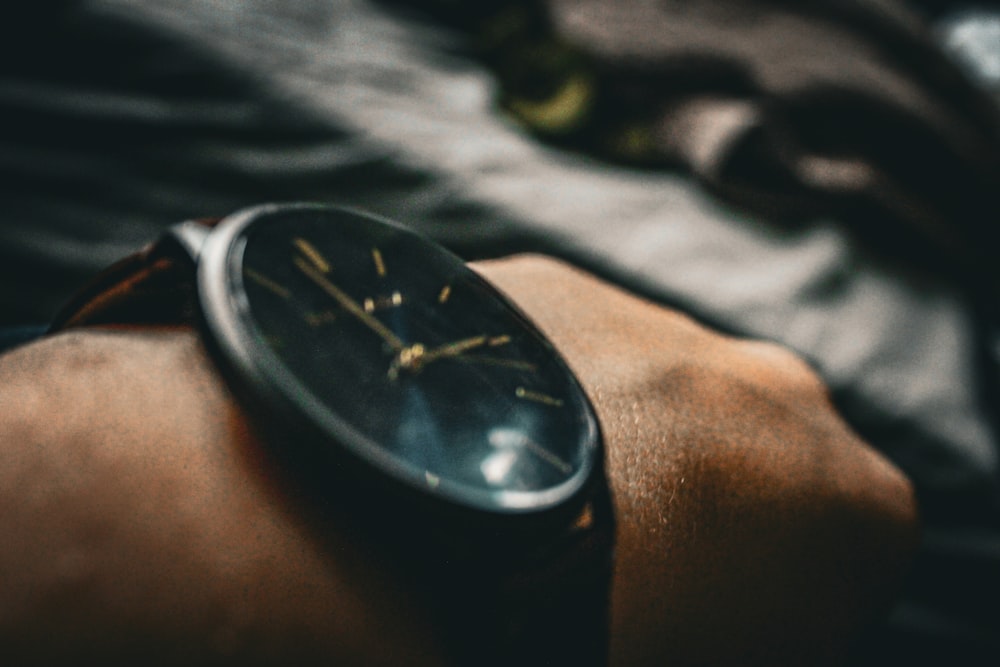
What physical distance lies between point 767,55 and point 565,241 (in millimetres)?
457

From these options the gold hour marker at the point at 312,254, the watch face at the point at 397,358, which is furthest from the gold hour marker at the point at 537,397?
the gold hour marker at the point at 312,254

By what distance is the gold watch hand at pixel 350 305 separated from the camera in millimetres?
290

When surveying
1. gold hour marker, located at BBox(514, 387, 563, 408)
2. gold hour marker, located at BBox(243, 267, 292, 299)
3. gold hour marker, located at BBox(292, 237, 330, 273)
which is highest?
gold hour marker, located at BBox(292, 237, 330, 273)

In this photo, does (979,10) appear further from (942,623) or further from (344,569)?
(344,569)

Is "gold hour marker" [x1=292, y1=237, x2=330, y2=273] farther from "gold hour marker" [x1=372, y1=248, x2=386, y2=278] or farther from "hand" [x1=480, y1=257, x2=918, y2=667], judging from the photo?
"hand" [x1=480, y1=257, x2=918, y2=667]

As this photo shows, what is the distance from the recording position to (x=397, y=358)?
28 cm

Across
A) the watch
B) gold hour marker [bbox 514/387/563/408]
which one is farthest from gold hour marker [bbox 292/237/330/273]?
gold hour marker [bbox 514/387/563/408]

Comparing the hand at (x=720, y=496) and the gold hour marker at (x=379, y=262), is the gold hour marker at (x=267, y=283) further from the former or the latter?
the hand at (x=720, y=496)

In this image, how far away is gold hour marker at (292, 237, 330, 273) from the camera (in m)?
0.30

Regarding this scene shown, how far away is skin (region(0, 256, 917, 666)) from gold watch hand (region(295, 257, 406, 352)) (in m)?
0.06

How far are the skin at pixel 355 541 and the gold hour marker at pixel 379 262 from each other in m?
0.09

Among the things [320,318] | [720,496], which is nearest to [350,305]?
[320,318]

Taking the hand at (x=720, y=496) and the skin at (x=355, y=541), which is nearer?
the skin at (x=355, y=541)

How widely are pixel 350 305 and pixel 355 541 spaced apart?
11 cm
